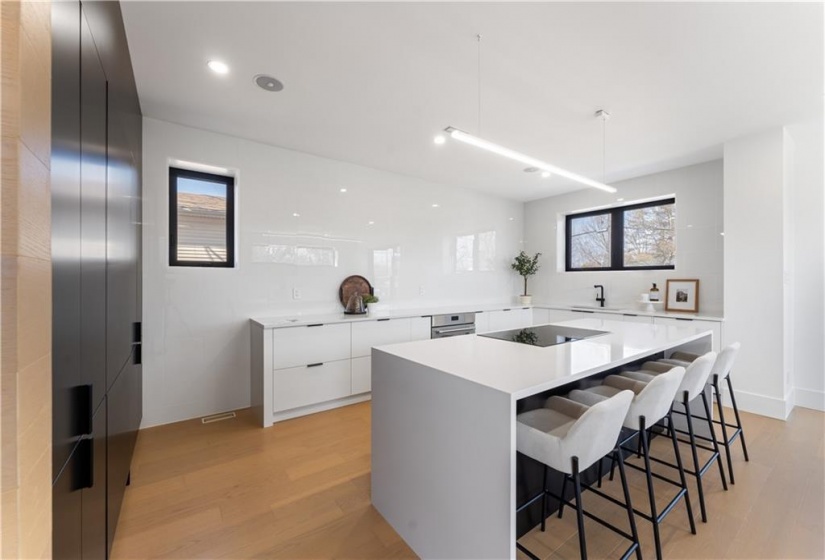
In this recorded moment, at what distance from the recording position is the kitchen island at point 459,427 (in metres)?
1.28

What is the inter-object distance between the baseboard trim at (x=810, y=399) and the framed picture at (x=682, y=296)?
1146mm

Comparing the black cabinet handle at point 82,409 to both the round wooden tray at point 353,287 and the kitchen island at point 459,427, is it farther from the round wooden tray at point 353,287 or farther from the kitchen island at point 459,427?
the round wooden tray at point 353,287

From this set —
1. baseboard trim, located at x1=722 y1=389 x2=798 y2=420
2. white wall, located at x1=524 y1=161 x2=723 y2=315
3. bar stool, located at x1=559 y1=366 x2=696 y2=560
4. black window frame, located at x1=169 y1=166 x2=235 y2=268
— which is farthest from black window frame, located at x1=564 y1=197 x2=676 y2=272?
black window frame, located at x1=169 y1=166 x2=235 y2=268

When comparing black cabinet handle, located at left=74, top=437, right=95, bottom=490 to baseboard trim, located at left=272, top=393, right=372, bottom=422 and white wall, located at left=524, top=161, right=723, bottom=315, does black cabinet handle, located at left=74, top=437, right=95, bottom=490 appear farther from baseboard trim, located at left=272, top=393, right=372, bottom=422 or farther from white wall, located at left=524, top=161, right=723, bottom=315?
white wall, located at left=524, top=161, right=723, bottom=315

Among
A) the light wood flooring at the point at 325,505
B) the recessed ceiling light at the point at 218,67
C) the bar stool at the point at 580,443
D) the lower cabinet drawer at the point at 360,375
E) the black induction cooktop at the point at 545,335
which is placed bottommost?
the light wood flooring at the point at 325,505

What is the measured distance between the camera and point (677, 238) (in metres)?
4.23

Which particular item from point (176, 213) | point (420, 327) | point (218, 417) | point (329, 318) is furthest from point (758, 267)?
point (176, 213)

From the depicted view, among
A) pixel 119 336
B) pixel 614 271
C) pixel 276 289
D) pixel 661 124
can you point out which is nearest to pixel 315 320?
pixel 276 289

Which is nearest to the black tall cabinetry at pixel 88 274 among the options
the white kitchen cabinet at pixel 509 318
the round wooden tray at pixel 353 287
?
the round wooden tray at pixel 353 287

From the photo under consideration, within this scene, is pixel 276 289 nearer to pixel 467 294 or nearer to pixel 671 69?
pixel 467 294

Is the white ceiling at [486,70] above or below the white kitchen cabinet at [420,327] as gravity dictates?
above

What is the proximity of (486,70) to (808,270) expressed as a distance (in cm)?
396

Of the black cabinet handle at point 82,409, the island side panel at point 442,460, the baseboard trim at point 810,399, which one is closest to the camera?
the black cabinet handle at point 82,409

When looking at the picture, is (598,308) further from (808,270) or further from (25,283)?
(25,283)
